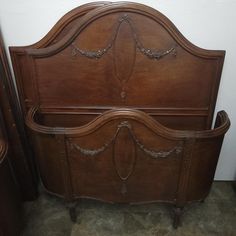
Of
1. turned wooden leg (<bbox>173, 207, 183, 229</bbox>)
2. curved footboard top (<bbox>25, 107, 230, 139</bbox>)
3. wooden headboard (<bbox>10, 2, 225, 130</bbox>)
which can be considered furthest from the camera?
turned wooden leg (<bbox>173, 207, 183, 229</bbox>)

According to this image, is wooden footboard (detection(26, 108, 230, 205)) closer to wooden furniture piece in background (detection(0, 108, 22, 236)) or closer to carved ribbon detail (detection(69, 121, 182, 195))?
carved ribbon detail (detection(69, 121, 182, 195))

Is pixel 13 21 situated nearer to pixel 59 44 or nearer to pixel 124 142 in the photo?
pixel 59 44

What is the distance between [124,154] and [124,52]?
1.63 ft

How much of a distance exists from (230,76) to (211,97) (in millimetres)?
170

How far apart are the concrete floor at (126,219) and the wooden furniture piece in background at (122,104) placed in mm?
111

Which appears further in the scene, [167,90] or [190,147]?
[167,90]

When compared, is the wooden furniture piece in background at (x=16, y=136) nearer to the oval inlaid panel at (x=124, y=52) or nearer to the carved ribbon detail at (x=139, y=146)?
the carved ribbon detail at (x=139, y=146)

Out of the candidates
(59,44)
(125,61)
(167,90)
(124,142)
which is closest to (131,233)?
(124,142)

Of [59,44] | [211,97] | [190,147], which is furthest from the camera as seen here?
[211,97]

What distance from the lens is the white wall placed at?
3.83ft

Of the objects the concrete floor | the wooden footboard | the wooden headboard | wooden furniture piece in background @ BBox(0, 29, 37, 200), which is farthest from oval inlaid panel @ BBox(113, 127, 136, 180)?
wooden furniture piece in background @ BBox(0, 29, 37, 200)

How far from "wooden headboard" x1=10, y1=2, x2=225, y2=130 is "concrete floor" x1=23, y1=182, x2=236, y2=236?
21.2 inches

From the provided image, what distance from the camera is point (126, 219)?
1.44 m

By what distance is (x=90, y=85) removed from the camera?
128 centimetres
